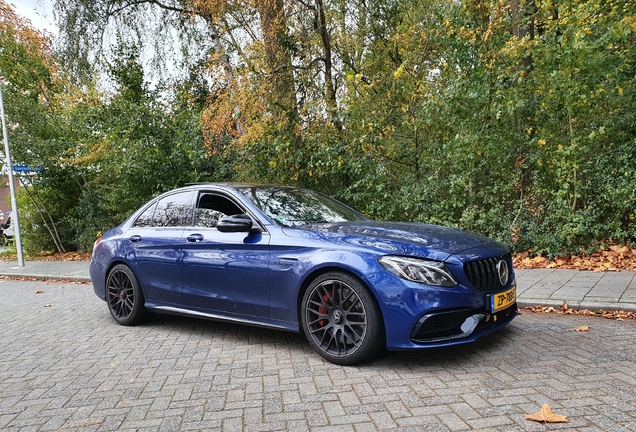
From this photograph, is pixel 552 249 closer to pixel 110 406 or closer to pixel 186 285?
pixel 186 285

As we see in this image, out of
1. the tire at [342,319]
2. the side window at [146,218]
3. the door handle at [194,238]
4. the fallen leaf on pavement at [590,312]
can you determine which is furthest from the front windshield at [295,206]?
the fallen leaf on pavement at [590,312]

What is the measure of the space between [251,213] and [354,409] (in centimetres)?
211

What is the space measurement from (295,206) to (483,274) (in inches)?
77.4

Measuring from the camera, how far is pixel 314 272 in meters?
3.73

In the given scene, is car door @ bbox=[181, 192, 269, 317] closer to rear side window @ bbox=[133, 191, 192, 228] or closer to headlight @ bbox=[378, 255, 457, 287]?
rear side window @ bbox=[133, 191, 192, 228]

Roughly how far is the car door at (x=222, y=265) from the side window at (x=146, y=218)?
0.83 meters

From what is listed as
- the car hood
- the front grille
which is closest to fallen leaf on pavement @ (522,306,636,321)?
the car hood

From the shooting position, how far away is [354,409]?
9.40 feet

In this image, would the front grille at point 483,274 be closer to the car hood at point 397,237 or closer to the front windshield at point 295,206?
the car hood at point 397,237

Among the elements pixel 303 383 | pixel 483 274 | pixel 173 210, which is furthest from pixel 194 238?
pixel 483 274

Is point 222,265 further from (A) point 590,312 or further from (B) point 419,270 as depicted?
(A) point 590,312

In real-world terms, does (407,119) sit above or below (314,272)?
above

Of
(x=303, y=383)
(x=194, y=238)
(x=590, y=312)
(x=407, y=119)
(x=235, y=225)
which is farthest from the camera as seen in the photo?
(x=407, y=119)

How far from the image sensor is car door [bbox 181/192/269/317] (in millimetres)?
4039
